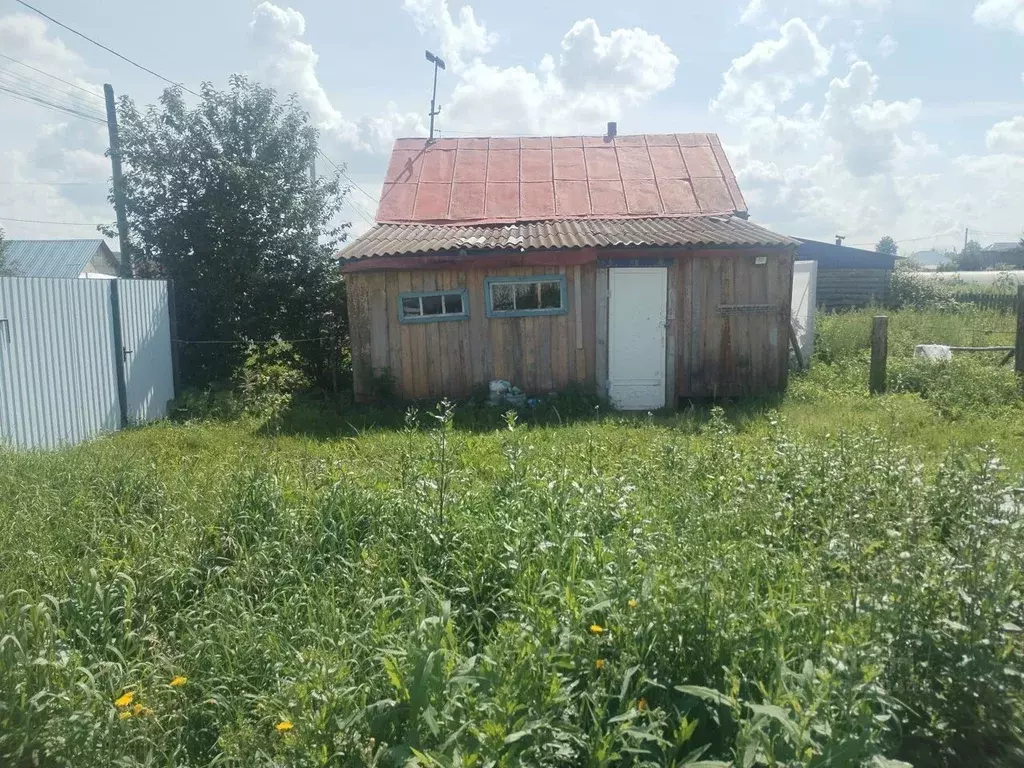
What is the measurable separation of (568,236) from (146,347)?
6016mm

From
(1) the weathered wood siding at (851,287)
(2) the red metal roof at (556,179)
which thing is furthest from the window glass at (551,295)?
(1) the weathered wood siding at (851,287)

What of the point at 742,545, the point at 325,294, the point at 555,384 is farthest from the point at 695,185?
the point at 742,545

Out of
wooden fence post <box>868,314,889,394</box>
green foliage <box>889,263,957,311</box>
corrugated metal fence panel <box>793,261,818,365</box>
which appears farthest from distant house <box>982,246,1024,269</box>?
wooden fence post <box>868,314,889,394</box>

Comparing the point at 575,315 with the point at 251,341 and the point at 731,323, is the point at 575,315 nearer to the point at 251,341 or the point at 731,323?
the point at 731,323

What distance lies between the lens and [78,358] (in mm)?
8773

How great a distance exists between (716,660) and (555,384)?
315 inches

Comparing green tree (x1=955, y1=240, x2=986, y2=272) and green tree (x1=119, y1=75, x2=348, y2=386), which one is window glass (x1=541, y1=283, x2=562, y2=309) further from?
green tree (x1=955, y1=240, x2=986, y2=272)

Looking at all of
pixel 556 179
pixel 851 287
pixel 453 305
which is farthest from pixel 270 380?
pixel 851 287

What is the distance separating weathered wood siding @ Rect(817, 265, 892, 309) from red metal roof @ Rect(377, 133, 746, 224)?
409 inches

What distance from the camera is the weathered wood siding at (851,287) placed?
22906mm

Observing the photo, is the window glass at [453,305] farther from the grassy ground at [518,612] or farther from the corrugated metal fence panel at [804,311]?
the corrugated metal fence panel at [804,311]

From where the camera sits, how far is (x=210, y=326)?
12.5 meters

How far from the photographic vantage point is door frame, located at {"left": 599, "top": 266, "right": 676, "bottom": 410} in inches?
419

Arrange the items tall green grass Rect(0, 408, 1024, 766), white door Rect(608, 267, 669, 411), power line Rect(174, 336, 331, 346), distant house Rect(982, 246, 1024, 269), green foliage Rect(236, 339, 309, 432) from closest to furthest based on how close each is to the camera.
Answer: tall green grass Rect(0, 408, 1024, 766)
green foliage Rect(236, 339, 309, 432)
white door Rect(608, 267, 669, 411)
power line Rect(174, 336, 331, 346)
distant house Rect(982, 246, 1024, 269)
